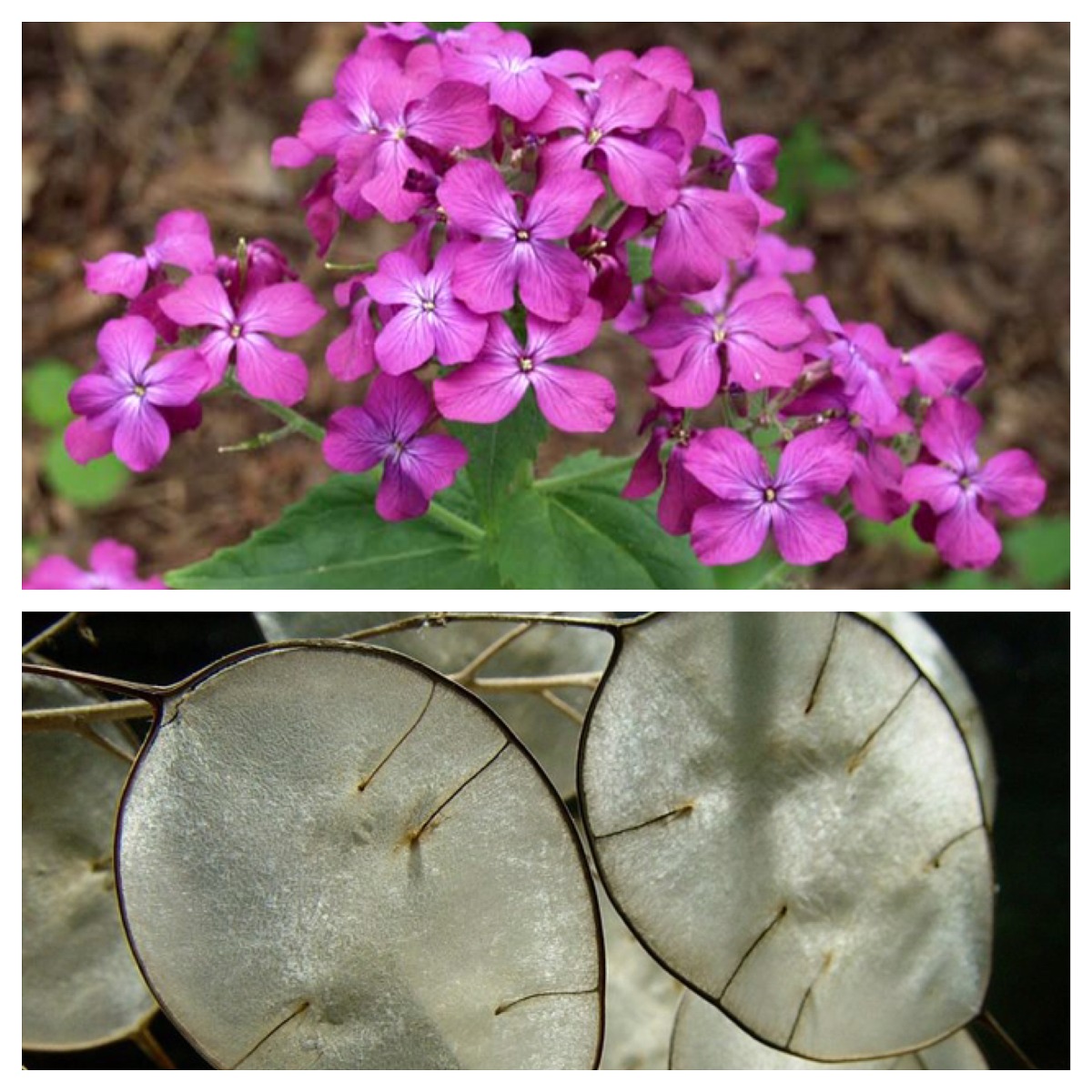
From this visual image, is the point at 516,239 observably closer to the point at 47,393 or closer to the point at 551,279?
the point at 551,279

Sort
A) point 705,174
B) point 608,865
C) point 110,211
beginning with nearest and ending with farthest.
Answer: point 608,865 → point 705,174 → point 110,211

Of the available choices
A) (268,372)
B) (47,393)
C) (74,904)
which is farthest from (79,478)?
(74,904)

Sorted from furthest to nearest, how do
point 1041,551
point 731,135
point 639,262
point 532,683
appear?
point 731,135 → point 1041,551 → point 639,262 → point 532,683

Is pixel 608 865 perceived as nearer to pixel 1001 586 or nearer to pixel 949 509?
pixel 949 509

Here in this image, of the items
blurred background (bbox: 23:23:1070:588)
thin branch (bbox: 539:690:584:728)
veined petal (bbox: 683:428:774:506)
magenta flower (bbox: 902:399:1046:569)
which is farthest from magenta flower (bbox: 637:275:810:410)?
blurred background (bbox: 23:23:1070:588)

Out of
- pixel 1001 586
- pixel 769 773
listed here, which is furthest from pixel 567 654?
pixel 1001 586

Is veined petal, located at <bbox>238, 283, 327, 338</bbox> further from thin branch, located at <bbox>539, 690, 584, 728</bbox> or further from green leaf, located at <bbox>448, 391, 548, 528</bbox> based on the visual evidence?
thin branch, located at <bbox>539, 690, 584, 728</bbox>
